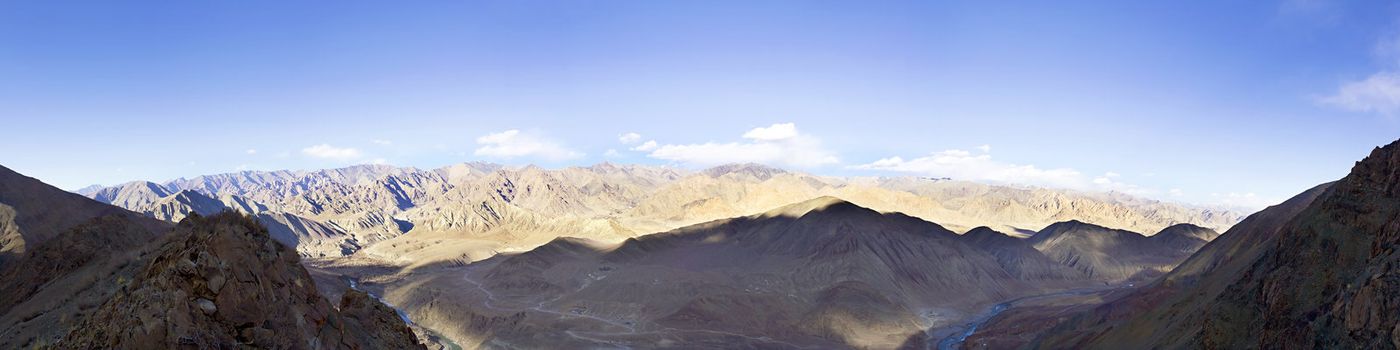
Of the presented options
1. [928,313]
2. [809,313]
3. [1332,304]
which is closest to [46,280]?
[1332,304]

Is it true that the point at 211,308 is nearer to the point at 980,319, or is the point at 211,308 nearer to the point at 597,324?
the point at 597,324

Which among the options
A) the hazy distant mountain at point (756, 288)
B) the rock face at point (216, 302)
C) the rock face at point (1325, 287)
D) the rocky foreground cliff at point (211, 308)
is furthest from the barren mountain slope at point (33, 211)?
the rock face at point (1325, 287)

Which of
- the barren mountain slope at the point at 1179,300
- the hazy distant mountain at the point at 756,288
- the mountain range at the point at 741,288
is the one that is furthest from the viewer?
the hazy distant mountain at the point at 756,288

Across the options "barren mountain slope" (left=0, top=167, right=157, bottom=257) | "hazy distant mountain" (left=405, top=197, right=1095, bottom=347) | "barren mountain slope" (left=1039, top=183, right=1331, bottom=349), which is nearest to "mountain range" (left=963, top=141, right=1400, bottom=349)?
"barren mountain slope" (left=1039, top=183, right=1331, bottom=349)

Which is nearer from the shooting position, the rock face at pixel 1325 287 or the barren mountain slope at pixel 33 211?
the rock face at pixel 1325 287

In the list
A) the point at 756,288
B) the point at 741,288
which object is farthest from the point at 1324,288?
the point at 741,288

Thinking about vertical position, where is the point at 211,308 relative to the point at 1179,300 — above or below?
above

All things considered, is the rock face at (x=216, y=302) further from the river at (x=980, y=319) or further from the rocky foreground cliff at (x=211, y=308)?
the river at (x=980, y=319)

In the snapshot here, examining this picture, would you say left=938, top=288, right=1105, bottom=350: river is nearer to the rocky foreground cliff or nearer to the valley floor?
the valley floor

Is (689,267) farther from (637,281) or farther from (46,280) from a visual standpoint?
(46,280)
